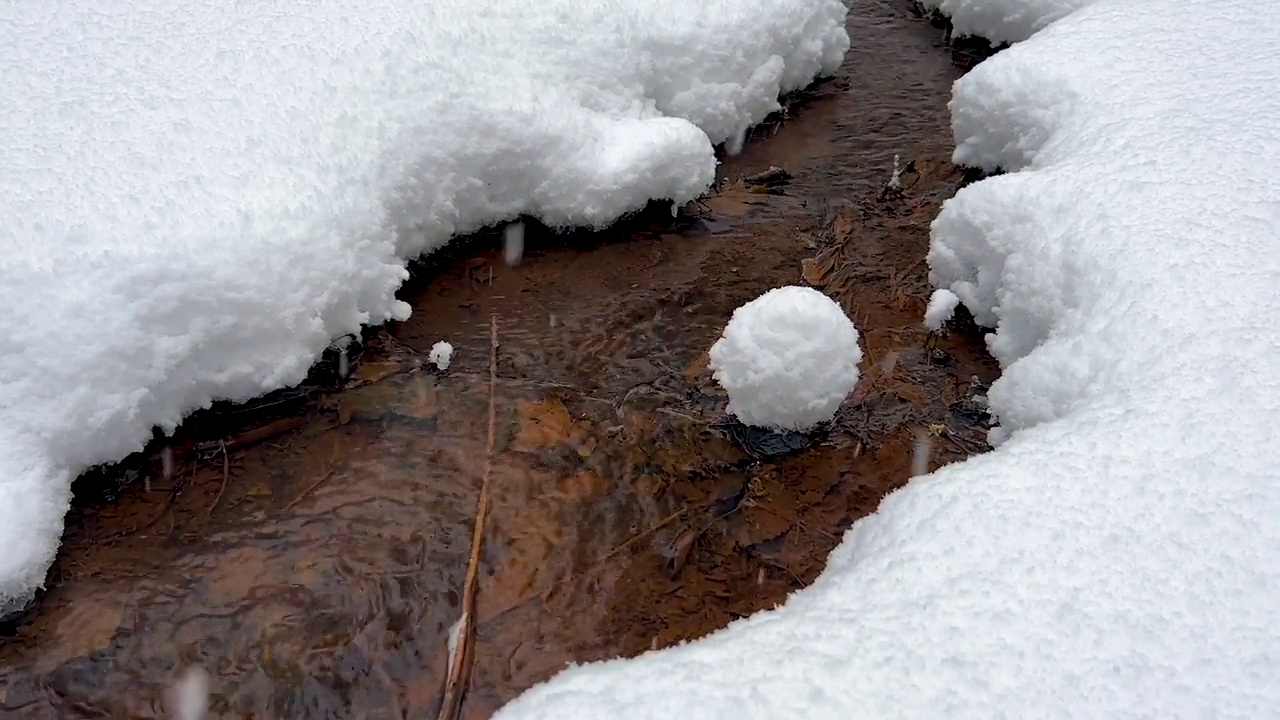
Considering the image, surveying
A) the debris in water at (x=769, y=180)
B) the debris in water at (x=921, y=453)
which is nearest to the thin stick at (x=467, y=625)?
the debris in water at (x=921, y=453)

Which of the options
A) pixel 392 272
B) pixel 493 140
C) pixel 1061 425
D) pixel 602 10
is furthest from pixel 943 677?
pixel 602 10

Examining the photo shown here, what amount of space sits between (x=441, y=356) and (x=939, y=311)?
2.90m

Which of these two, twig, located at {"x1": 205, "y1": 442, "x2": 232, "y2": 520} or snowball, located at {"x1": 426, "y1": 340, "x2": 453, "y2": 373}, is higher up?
snowball, located at {"x1": 426, "y1": 340, "x2": 453, "y2": 373}

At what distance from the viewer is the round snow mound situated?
171 inches

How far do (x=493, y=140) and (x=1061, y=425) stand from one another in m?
3.62

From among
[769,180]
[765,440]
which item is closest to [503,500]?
[765,440]

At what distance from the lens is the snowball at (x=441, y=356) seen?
16.8 ft

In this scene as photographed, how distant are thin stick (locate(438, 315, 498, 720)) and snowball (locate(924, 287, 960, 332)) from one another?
2587 mm

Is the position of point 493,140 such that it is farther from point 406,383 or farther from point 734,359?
point 734,359

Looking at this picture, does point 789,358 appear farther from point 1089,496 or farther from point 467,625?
point 467,625

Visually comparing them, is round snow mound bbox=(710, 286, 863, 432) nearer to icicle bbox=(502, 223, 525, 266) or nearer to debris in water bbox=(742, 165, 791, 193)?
icicle bbox=(502, 223, 525, 266)

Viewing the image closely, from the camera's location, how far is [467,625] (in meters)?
3.94

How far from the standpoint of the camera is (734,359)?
14.9 ft

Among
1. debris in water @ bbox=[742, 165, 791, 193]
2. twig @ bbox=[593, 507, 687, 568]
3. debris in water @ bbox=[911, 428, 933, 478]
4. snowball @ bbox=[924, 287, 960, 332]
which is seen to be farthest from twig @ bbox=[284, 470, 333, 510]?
debris in water @ bbox=[742, 165, 791, 193]
